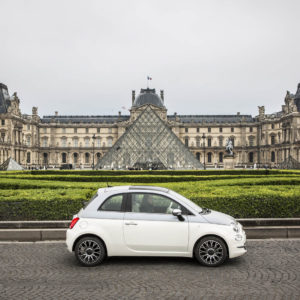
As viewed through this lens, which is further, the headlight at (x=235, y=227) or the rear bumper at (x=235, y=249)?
the headlight at (x=235, y=227)

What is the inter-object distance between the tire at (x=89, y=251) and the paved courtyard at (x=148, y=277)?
13 cm

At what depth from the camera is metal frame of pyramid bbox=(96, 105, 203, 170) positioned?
3619cm

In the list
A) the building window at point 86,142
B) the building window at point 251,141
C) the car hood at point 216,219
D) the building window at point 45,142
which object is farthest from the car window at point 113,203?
the building window at point 45,142

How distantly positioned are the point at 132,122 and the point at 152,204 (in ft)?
240

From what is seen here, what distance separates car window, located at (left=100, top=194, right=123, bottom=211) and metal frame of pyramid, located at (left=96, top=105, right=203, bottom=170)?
94.1 feet

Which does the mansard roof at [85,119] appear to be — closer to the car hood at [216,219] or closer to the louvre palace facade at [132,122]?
the louvre palace facade at [132,122]

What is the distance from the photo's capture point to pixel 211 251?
6586 millimetres

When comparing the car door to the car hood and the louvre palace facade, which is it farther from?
the louvre palace facade

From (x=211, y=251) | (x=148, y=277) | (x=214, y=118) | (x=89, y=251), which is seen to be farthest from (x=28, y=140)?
(x=148, y=277)

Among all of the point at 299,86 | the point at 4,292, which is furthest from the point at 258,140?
the point at 4,292

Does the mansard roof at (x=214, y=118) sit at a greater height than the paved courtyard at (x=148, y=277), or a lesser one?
greater

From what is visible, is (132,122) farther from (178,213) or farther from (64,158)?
(178,213)

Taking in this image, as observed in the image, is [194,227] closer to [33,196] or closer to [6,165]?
[33,196]

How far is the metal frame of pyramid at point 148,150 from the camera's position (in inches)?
1425
